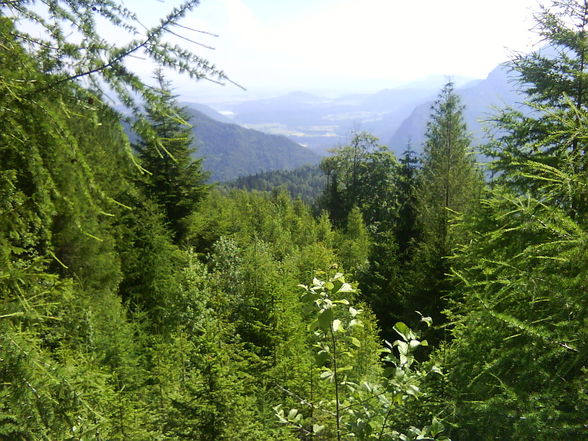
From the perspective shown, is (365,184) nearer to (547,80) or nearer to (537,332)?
(547,80)

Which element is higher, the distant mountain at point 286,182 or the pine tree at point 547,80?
the pine tree at point 547,80

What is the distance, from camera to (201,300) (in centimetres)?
1378

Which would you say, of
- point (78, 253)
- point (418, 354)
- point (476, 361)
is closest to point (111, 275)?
point (78, 253)

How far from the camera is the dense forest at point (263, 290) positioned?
1816 mm

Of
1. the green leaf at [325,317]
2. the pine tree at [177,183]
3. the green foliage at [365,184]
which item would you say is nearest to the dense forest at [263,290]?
the green leaf at [325,317]

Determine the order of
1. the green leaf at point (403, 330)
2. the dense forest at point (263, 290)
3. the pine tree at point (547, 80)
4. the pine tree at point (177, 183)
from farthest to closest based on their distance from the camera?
the pine tree at point (177, 183), the pine tree at point (547, 80), the green leaf at point (403, 330), the dense forest at point (263, 290)

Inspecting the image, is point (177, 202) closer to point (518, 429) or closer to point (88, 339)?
point (88, 339)

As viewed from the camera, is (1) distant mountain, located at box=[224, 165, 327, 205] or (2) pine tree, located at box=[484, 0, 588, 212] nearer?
(2) pine tree, located at box=[484, 0, 588, 212]

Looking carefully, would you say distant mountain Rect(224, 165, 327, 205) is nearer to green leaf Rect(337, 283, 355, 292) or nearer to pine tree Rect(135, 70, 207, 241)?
pine tree Rect(135, 70, 207, 241)

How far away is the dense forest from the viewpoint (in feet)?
5.96

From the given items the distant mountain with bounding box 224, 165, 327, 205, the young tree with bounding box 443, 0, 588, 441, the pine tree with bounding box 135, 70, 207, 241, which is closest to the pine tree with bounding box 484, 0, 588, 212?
the young tree with bounding box 443, 0, 588, 441

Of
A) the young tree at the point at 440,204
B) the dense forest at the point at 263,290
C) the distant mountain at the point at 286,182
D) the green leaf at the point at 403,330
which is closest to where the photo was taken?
the dense forest at the point at 263,290

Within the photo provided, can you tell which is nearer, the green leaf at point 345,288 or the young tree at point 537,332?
the green leaf at point 345,288

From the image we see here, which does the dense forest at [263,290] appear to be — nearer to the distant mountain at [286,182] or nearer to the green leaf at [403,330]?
the green leaf at [403,330]
